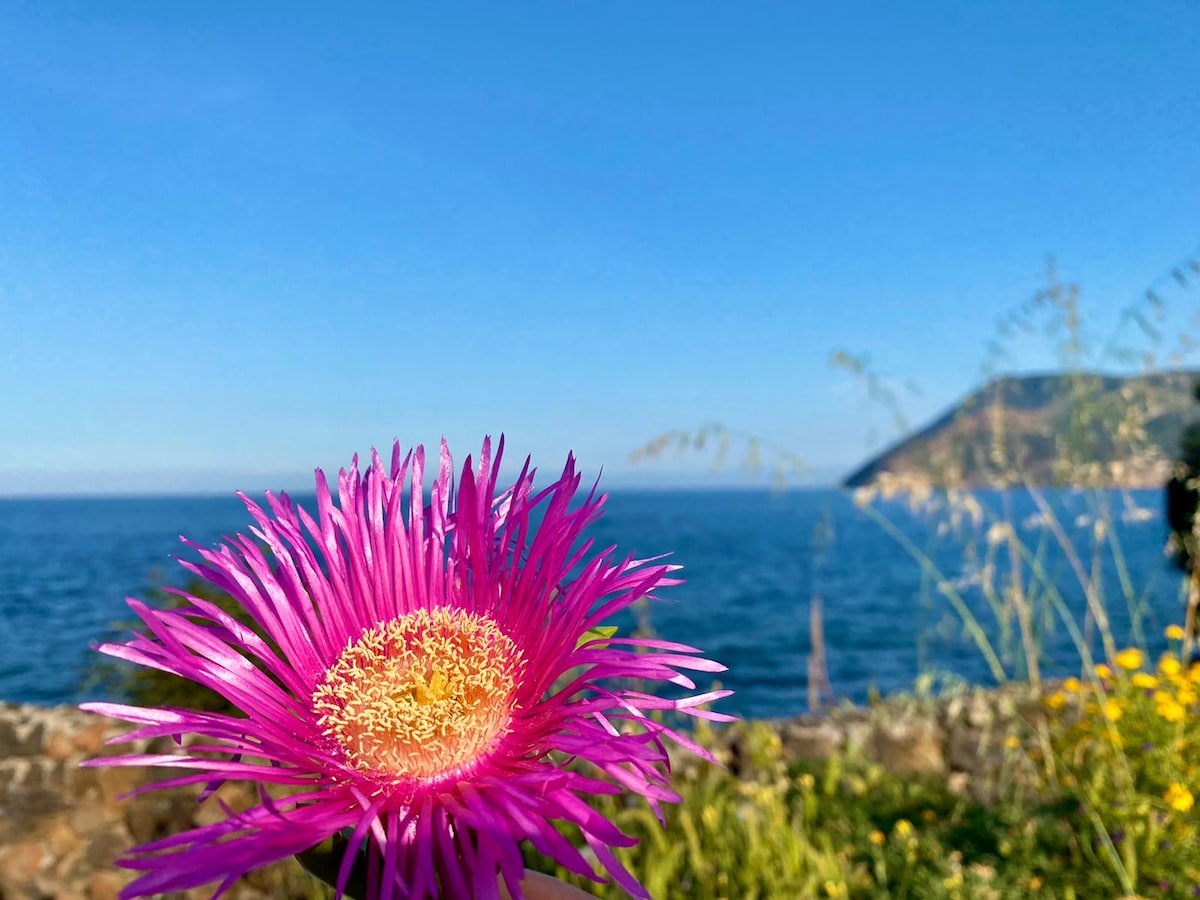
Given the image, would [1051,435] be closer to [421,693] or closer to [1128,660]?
[1128,660]

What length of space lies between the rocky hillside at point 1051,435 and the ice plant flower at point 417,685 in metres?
2.80

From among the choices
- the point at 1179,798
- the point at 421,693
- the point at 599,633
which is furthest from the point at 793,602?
the point at 599,633

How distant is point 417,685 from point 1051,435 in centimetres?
397

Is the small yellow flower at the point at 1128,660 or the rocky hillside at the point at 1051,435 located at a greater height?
the rocky hillside at the point at 1051,435

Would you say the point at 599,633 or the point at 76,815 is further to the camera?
the point at 76,815

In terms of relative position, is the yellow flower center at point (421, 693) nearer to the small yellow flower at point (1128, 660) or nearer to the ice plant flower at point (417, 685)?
the ice plant flower at point (417, 685)

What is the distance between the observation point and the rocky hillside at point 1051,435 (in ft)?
12.6

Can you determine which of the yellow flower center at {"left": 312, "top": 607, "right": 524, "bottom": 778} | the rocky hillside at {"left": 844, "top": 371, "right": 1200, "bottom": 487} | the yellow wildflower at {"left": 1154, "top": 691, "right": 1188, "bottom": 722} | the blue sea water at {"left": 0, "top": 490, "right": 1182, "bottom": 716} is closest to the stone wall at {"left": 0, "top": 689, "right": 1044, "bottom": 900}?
the blue sea water at {"left": 0, "top": 490, "right": 1182, "bottom": 716}

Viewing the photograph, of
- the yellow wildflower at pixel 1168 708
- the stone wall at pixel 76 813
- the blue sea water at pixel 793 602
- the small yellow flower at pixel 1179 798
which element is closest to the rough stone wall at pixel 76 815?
the stone wall at pixel 76 813

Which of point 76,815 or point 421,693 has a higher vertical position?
point 421,693

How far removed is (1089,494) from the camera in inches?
153

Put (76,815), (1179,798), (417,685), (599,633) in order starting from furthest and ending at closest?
(76,815), (1179,798), (417,685), (599,633)

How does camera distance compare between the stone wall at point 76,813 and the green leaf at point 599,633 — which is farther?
the stone wall at point 76,813

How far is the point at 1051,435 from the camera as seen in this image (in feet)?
13.6
